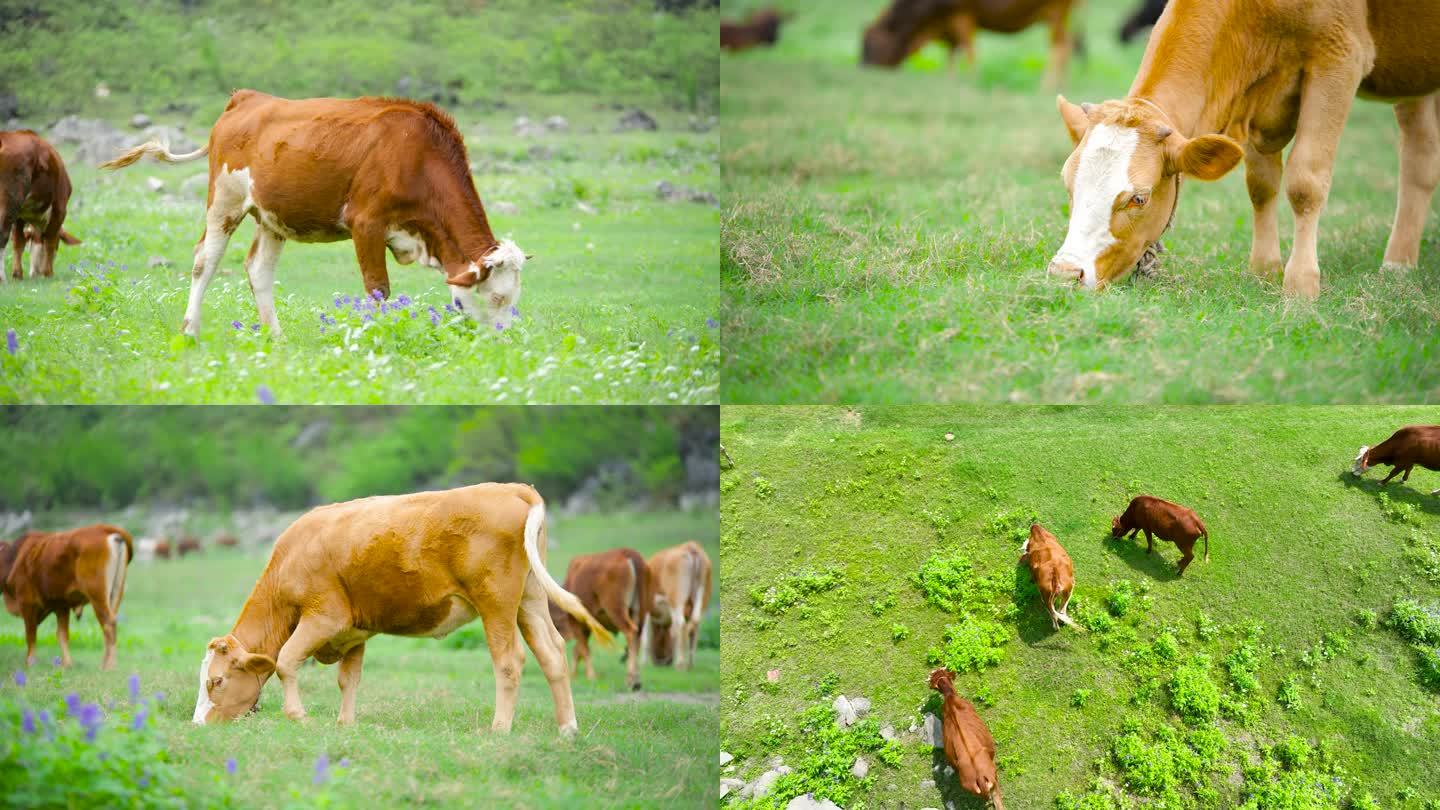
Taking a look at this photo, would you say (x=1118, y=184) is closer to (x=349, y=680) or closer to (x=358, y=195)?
(x=358, y=195)

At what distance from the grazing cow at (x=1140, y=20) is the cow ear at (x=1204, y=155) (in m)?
12.9

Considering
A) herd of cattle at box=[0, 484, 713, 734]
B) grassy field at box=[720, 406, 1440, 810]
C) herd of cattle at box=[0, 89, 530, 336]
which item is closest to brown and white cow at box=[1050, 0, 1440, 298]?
grassy field at box=[720, 406, 1440, 810]

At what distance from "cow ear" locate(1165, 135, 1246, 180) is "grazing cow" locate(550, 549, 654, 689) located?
5567 millimetres

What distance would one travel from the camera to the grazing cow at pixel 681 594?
10.7m

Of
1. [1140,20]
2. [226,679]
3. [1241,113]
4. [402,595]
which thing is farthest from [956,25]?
[226,679]

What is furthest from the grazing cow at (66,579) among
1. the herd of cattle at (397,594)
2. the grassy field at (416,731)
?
the herd of cattle at (397,594)

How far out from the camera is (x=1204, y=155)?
737 cm

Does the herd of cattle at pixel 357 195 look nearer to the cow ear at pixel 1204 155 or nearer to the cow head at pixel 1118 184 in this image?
the cow head at pixel 1118 184

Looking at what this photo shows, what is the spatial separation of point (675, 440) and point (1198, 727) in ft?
28.4

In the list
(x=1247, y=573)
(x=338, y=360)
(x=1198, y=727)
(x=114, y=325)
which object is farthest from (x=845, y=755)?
(x=114, y=325)

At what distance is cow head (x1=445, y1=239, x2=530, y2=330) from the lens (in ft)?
27.0

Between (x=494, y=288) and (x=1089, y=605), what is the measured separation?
470 cm

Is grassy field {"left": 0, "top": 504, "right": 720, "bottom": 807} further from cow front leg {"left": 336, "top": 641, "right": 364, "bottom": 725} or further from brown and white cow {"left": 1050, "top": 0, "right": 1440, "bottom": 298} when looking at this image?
brown and white cow {"left": 1050, "top": 0, "right": 1440, "bottom": 298}

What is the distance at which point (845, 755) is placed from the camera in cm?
764
